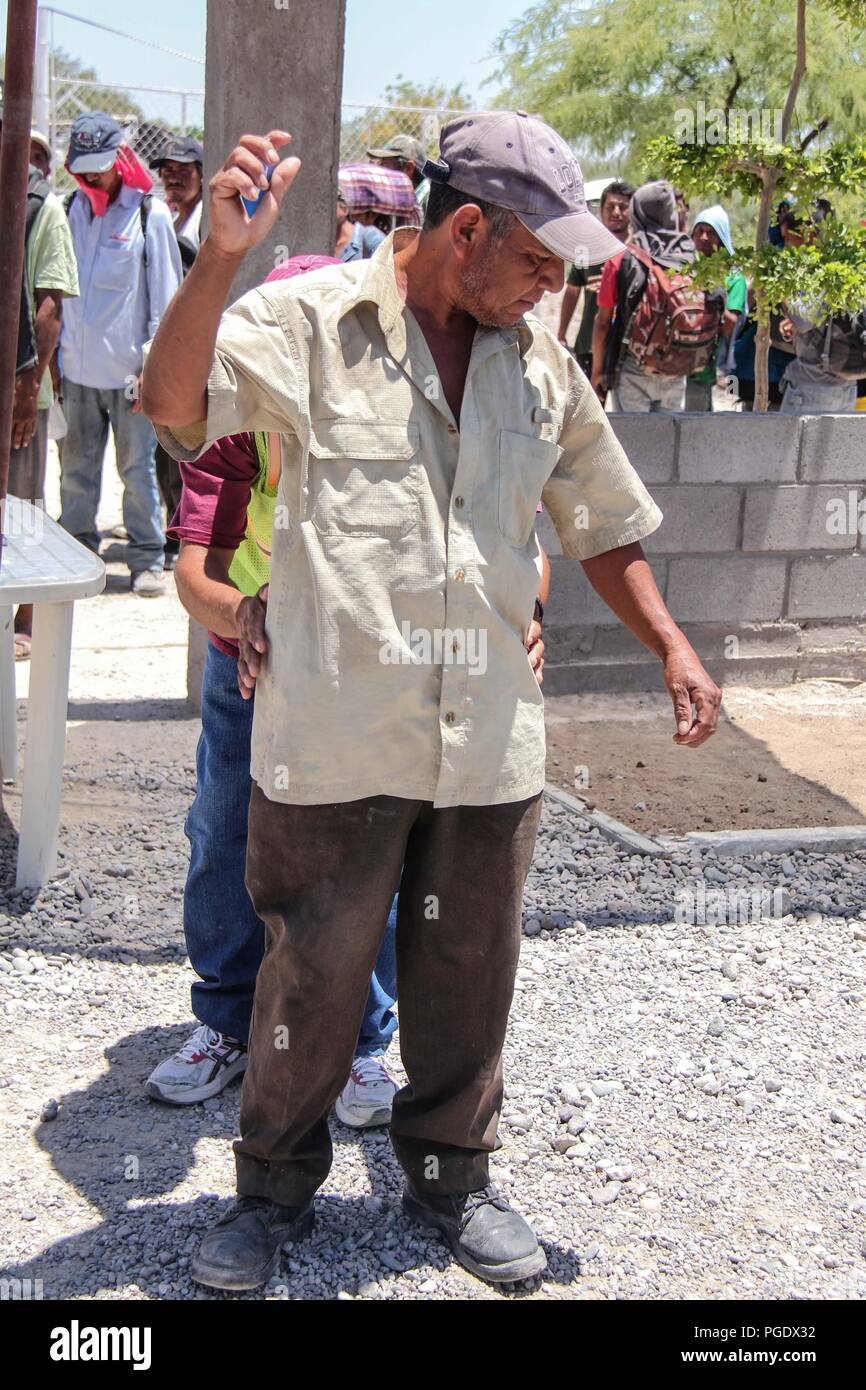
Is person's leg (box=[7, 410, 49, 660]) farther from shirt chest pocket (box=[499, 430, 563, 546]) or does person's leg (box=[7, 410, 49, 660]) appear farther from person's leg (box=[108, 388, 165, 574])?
shirt chest pocket (box=[499, 430, 563, 546])

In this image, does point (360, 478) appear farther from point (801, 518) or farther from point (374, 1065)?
point (801, 518)

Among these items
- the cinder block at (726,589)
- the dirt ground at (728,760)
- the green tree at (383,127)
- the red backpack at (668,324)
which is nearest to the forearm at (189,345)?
the dirt ground at (728,760)

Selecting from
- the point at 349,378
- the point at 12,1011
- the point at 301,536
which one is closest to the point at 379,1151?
the point at 12,1011

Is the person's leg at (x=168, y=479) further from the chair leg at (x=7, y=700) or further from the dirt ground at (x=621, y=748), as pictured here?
the chair leg at (x=7, y=700)

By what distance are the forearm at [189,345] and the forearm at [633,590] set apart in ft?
3.04

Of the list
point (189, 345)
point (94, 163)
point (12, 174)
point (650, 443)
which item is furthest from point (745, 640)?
point (12, 174)

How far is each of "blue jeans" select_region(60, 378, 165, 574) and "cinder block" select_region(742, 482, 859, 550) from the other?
319 centimetres

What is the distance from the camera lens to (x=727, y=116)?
7922mm

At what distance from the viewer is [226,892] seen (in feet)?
10.4

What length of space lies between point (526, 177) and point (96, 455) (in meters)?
5.94

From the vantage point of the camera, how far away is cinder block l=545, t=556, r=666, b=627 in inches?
257

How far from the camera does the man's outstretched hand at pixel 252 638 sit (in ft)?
8.05
